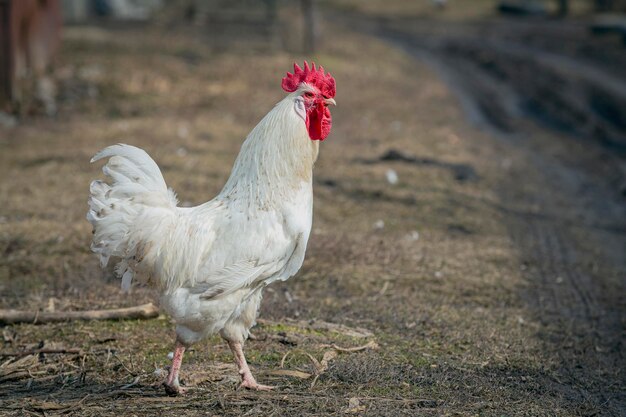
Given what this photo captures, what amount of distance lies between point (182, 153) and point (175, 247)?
8.31 m

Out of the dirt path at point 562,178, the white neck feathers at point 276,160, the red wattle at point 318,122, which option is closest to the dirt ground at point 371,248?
the dirt path at point 562,178

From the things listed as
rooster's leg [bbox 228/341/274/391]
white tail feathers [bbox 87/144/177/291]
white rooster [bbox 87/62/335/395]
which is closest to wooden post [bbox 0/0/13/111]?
white rooster [bbox 87/62/335/395]

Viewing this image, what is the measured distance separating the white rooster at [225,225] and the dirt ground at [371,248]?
0.65 m

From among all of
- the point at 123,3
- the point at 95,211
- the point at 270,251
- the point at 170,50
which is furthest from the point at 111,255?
the point at 123,3

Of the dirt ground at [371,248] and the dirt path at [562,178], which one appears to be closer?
the dirt ground at [371,248]

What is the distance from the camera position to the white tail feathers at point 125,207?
5273 millimetres

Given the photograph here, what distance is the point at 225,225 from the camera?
567cm

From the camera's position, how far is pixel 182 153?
13633 millimetres

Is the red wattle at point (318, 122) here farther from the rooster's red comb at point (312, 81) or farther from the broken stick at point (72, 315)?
the broken stick at point (72, 315)

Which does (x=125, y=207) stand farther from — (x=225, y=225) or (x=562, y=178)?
(x=562, y=178)

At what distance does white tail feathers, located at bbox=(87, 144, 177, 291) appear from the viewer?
5.27 meters

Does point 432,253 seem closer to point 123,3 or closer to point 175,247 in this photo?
point 175,247

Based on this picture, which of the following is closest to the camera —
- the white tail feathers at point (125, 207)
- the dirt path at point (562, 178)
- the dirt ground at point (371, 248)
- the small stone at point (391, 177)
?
the white tail feathers at point (125, 207)

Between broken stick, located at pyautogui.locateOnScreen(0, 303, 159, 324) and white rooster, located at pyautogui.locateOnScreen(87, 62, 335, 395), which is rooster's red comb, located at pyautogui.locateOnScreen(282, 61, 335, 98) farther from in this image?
broken stick, located at pyautogui.locateOnScreen(0, 303, 159, 324)
